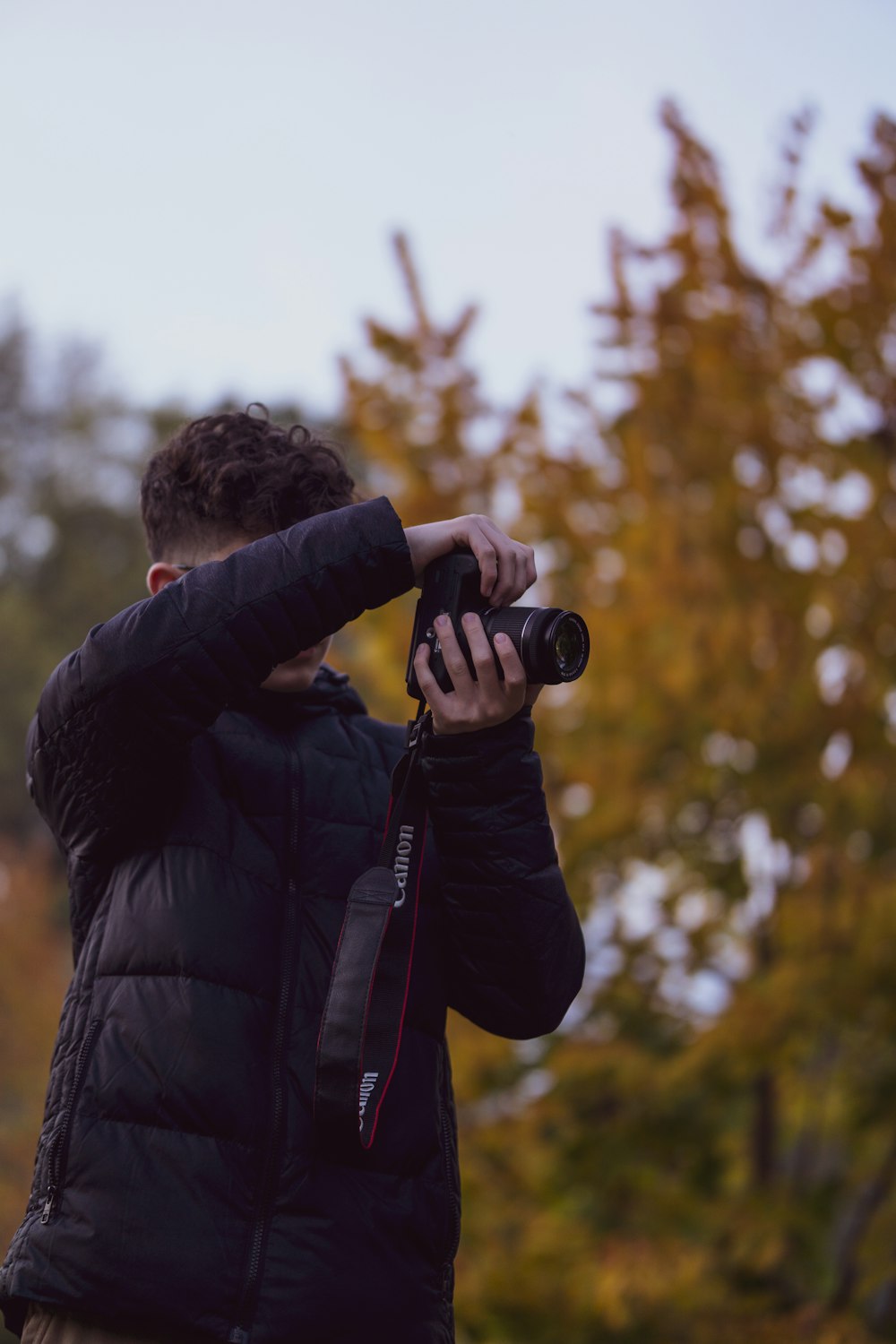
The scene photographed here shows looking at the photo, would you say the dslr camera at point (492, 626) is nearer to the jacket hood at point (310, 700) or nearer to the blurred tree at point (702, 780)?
the jacket hood at point (310, 700)

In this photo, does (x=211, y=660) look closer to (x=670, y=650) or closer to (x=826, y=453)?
(x=670, y=650)

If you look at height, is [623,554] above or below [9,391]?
below

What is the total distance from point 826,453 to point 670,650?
75 centimetres

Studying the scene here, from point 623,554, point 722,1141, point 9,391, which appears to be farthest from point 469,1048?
point 9,391

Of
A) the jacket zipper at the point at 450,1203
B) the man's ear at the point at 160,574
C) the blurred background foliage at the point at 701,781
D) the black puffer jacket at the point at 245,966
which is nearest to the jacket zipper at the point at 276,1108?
the black puffer jacket at the point at 245,966

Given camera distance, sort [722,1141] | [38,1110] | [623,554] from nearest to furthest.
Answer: [623,554] → [722,1141] → [38,1110]

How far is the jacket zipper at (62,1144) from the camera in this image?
4.35ft

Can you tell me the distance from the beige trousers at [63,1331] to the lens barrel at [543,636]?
2.65 feet

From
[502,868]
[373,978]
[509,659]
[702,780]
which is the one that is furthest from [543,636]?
[702,780]

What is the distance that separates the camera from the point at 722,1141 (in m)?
4.29

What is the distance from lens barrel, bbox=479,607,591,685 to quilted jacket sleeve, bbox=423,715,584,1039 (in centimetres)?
13

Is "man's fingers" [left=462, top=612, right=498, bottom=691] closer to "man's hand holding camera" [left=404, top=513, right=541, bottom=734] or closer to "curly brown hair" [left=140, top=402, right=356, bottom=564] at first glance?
"man's hand holding camera" [left=404, top=513, right=541, bottom=734]

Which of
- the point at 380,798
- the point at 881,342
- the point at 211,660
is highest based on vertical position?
the point at 881,342

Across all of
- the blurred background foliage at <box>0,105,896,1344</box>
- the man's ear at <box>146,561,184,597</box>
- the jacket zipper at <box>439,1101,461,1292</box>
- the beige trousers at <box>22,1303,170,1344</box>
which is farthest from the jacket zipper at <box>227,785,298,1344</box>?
the blurred background foliage at <box>0,105,896,1344</box>
